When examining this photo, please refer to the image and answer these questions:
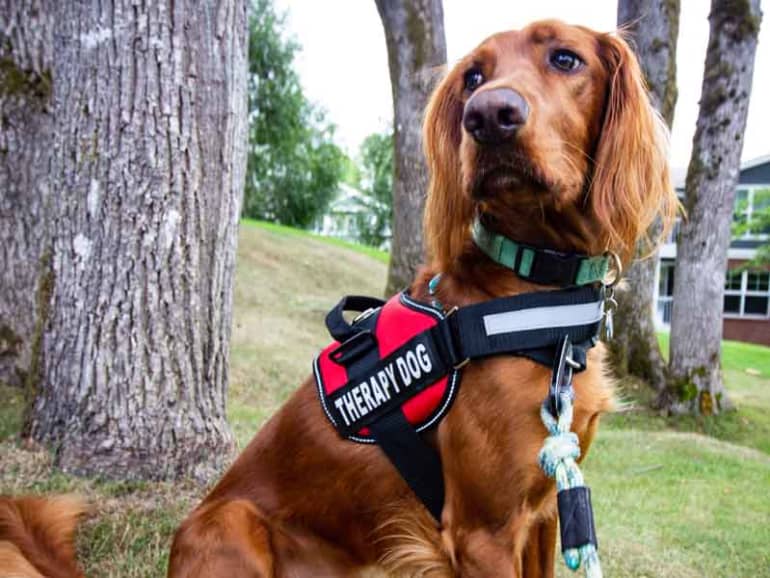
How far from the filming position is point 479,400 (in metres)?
1.94

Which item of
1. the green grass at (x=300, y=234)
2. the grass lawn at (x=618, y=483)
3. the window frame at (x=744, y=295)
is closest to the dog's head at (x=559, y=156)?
the grass lawn at (x=618, y=483)

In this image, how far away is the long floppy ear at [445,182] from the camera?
6.99 feet

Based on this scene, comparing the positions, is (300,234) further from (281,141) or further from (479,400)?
(479,400)

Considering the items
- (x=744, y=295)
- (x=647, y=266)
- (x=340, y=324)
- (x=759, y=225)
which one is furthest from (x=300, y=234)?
(x=744, y=295)

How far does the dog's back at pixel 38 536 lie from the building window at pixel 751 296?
30.9 meters

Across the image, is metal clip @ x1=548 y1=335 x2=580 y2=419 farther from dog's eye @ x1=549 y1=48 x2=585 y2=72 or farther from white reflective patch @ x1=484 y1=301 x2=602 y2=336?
dog's eye @ x1=549 y1=48 x2=585 y2=72

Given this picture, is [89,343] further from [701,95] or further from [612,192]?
[701,95]

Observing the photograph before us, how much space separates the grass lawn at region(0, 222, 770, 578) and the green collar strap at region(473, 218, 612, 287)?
5.31 feet

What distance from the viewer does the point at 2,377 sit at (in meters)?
4.63

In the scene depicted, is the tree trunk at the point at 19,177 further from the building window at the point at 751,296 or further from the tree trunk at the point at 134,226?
the building window at the point at 751,296

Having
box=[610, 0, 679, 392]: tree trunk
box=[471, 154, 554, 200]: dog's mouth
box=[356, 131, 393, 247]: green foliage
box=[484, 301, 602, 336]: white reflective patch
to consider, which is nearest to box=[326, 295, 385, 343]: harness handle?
box=[484, 301, 602, 336]: white reflective patch

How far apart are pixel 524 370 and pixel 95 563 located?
1777 millimetres

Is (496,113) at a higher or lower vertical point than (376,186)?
higher

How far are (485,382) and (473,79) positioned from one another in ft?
3.13
